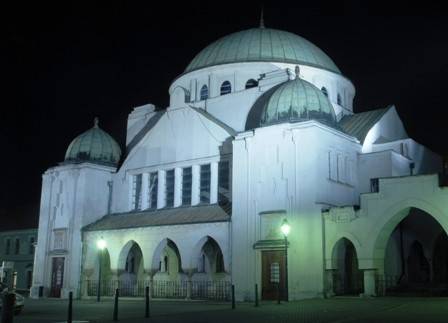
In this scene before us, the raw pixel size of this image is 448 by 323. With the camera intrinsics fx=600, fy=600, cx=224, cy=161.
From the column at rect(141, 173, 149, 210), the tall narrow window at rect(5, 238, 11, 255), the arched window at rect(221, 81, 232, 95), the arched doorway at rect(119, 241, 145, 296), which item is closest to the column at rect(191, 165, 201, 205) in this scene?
the column at rect(141, 173, 149, 210)

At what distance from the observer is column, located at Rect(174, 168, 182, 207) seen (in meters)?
36.3

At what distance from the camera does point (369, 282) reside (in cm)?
2766

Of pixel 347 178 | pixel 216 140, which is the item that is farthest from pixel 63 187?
pixel 347 178

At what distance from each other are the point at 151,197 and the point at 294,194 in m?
12.1

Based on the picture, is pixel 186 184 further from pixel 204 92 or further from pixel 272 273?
pixel 272 273

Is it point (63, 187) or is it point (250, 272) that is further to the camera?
point (63, 187)

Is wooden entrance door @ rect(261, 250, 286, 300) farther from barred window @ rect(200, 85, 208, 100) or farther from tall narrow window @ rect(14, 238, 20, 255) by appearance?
tall narrow window @ rect(14, 238, 20, 255)

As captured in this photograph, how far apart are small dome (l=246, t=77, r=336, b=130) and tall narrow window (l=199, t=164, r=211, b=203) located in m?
5.26

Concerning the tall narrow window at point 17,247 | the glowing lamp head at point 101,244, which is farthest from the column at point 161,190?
the tall narrow window at point 17,247

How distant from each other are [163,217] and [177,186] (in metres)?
2.31

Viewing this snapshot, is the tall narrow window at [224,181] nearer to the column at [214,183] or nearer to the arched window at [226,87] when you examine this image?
the column at [214,183]

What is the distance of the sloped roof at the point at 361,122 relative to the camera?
1388 inches

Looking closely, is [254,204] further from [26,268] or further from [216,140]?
[26,268]

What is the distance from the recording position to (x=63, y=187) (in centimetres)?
4038
